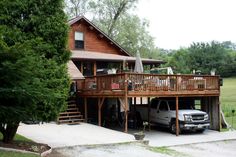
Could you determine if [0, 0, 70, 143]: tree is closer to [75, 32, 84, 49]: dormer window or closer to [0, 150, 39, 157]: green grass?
[0, 150, 39, 157]: green grass

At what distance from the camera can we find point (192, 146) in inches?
639

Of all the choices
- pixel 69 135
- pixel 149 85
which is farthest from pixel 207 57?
pixel 69 135

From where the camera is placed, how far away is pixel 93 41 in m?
29.8

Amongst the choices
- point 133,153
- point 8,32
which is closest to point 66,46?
point 8,32

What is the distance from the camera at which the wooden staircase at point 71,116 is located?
67.7ft

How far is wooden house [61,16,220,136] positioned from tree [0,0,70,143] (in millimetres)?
5710

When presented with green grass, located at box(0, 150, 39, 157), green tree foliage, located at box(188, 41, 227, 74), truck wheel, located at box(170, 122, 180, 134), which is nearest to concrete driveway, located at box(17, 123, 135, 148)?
green grass, located at box(0, 150, 39, 157)

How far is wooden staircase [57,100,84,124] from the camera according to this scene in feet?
67.7

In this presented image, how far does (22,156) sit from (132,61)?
1855 cm

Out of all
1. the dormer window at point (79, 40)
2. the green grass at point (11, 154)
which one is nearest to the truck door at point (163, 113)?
the dormer window at point (79, 40)

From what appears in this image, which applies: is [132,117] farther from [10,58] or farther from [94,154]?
[10,58]

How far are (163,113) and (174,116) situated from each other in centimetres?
111

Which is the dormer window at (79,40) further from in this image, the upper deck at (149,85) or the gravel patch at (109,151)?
the gravel patch at (109,151)

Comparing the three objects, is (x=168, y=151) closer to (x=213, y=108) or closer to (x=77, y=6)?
(x=213, y=108)
